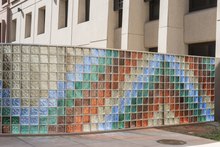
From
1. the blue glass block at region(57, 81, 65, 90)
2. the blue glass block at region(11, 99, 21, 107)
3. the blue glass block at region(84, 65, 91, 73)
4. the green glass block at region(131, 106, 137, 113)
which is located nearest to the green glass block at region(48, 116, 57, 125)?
the blue glass block at region(57, 81, 65, 90)

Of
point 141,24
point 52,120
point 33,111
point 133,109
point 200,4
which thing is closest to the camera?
point 33,111

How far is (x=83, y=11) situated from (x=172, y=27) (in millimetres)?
9296

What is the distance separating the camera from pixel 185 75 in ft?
38.1

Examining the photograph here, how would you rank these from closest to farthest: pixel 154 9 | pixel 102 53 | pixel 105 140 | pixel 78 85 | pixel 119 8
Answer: pixel 105 140, pixel 78 85, pixel 102 53, pixel 154 9, pixel 119 8

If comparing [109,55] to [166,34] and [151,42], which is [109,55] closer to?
[166,34]

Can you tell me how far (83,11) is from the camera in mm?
23547

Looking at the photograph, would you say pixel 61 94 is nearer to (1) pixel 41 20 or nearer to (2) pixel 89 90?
(2) pixel 89 90

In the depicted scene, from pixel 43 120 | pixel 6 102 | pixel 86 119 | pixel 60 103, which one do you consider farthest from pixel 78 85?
pixel 6 102

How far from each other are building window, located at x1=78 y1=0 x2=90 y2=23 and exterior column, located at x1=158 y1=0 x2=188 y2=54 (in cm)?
860

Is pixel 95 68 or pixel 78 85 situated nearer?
pixel 78 85

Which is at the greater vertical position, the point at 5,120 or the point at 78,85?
the point at 78,85

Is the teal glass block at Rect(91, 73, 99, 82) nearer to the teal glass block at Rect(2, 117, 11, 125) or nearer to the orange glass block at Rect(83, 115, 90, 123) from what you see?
the orange glass block at Rect(83, 115, 90, 123)

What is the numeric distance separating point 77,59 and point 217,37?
6.31 meters

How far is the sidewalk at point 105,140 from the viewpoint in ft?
26.7
